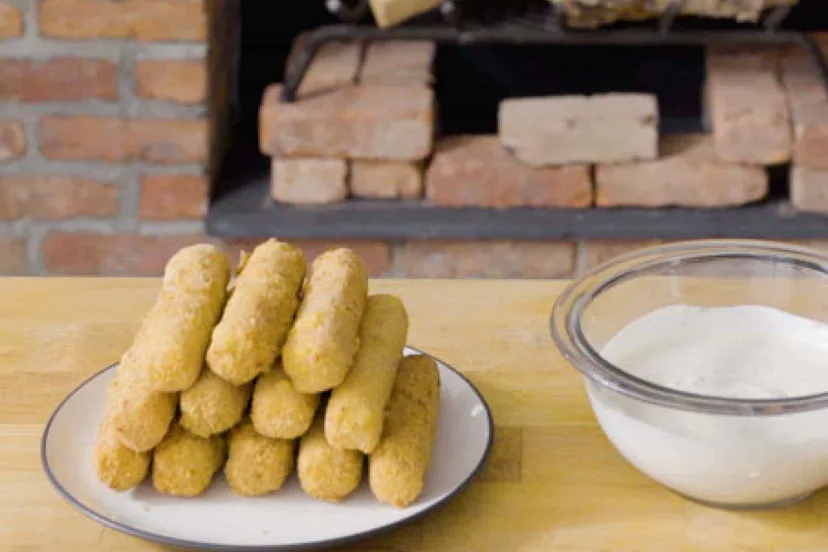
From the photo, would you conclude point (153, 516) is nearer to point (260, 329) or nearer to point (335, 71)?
point (260, 329)

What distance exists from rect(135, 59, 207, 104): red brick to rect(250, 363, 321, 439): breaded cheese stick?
42.8 inches

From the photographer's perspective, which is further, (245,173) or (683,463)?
(245,173)

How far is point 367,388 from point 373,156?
3.42 feet

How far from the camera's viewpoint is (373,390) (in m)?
0.85

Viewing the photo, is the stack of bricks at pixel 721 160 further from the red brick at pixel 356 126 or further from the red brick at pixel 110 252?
the red brick at pixel 110 252

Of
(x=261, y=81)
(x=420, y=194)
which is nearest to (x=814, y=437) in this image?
(x=420, y=194)

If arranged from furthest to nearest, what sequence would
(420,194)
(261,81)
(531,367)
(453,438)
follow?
(261,81)
(420,194)
(531,367)
(453,438)

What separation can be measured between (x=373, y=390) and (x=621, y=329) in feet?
0.64

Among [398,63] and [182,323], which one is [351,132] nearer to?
[398,63]

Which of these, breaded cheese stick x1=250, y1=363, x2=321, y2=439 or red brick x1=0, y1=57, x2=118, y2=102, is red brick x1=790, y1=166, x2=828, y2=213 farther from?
breaded cheese stick x1=250, y1=363, x2=321, y2=439

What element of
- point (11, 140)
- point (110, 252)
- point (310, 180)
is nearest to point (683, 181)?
point (310, 180)

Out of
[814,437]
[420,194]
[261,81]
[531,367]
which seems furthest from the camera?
[261,81]

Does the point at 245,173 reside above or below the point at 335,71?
below

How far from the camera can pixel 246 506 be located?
86 centimetres
